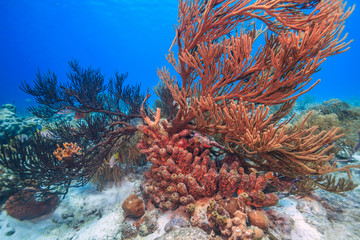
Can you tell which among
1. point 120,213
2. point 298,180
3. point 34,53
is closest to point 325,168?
point 298,180

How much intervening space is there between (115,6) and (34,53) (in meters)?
110

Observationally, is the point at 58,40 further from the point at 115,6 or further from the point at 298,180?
the point at 298,180

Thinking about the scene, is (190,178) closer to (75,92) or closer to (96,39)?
(75,92)

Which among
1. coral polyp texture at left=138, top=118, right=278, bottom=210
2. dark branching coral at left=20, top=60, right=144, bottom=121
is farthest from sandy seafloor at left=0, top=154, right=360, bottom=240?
dark branching coral at left=20, top=60, right=144, bottom=121

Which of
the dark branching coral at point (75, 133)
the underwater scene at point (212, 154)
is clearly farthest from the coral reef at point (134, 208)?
the dark branching coral at point (75, 133)

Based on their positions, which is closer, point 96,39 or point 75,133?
point 75,133

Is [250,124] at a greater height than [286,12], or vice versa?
[286,12]

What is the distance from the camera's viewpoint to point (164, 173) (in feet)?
10.0

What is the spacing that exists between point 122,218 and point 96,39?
470ft

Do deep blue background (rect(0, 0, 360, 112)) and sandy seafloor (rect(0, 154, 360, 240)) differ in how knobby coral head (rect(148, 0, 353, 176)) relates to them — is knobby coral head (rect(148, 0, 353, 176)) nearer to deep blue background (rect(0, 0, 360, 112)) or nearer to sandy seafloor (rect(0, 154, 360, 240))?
sandy seafloor (rect(0, 154, 360, 240))

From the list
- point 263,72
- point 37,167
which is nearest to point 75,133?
point 37,167

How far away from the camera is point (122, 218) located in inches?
143

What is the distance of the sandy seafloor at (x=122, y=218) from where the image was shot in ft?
8.81

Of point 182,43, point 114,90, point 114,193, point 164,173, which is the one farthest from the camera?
point 114,90
